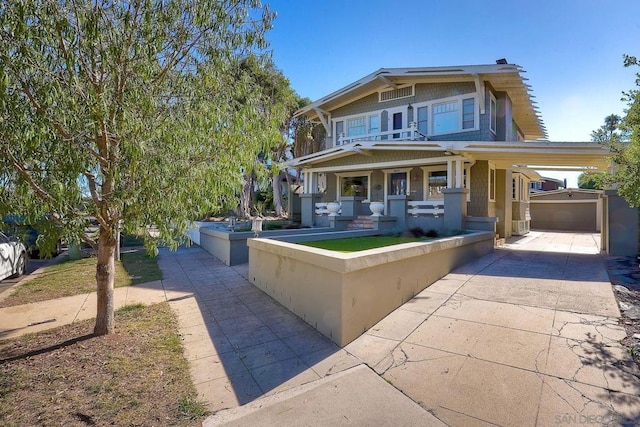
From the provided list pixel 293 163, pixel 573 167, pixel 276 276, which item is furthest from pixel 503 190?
pixel 276 276

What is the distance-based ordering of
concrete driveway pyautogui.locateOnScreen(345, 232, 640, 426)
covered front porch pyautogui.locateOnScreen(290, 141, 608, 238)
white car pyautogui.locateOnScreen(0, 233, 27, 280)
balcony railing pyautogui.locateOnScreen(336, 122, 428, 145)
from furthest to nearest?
balcony railing pyautogui.locateOnScreen(336, 122, 428, 145) → covered front porch pyautogui.locateOnScreen(290, 141, 608, 238) → white car pyautogui.locateOnScreen(0, 233, 27, 280) → concrete driveway pyautogui.locateOnScreen(345, 232, 640, 426)

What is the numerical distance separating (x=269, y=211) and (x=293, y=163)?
54.5ft

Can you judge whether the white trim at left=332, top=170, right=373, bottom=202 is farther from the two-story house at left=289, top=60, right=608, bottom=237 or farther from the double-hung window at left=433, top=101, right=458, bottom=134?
the double-hung window at left=433, top=101, right=458, bottom=134

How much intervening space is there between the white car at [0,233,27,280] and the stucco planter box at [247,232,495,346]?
6.60 meters

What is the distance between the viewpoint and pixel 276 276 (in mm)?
6320

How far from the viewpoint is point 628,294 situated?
18.6 ft

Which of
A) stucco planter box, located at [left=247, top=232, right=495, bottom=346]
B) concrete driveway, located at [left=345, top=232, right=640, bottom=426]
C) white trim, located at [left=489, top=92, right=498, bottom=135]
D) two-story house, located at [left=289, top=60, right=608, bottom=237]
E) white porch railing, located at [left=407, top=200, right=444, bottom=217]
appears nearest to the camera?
concrete driveway, located at [left=345, top=232, right=640, bottom=426]

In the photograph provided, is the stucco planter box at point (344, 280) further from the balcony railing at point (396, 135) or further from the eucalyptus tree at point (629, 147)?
the balcony railing at point (396, 135)

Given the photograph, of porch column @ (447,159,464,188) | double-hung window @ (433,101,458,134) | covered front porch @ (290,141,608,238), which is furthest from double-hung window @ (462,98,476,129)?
porch column @ (447,159,464,188)

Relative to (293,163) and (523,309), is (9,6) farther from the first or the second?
(293,163)

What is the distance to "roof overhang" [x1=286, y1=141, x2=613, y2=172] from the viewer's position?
1003cm

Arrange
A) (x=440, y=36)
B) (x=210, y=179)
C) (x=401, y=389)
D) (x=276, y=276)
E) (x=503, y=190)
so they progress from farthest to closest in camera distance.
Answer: (x=503, y=190)
(x=440, y=36)
(x=276, y=276)
(x=210, y=179)
(x=401, y=389)

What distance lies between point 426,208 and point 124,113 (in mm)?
11505

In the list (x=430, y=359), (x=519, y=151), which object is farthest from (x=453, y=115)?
(x=430, y=359)
